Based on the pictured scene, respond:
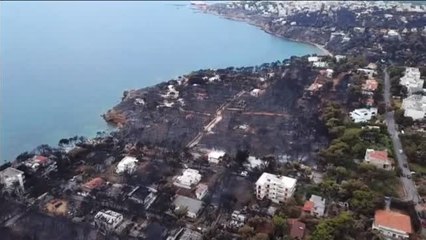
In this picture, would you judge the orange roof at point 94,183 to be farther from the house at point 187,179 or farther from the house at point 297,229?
the house at point 297,229

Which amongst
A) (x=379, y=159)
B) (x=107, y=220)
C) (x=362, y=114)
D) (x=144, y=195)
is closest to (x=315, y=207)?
(x=379, y=159)

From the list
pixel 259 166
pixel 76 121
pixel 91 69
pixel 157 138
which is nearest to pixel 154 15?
pixel 91 69

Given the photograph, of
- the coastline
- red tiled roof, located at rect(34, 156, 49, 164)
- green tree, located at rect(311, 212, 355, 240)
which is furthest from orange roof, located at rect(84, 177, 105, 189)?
the coastline

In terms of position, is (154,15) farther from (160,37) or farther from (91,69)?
(91,69)

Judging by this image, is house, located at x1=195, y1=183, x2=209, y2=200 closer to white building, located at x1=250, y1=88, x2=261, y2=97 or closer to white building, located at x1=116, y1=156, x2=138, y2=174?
white building, located at x1=116, y1=156, x2=138, y2=174

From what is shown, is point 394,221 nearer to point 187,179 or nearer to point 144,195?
point 187,179
